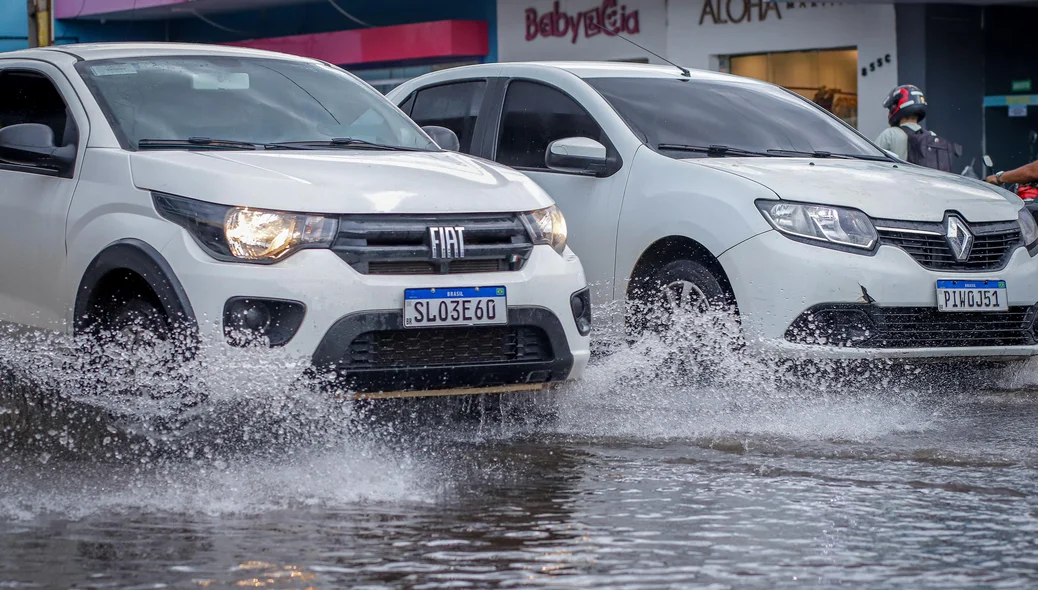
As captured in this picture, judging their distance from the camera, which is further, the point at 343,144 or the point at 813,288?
the point at 813,288

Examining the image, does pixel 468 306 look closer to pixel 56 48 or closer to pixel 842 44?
pixel 56 48

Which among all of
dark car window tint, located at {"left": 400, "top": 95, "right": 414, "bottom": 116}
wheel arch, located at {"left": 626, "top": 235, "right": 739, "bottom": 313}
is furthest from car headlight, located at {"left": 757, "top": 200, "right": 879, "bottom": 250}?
dark car window tint, located at {"left": 400, "top": 95, "right": 414, "bottom": 116}

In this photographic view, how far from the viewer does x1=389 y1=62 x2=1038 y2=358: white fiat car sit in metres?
6.68

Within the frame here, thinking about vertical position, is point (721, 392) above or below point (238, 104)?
below

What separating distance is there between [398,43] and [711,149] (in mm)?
18243

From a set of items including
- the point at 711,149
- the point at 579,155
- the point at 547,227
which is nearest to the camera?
the point at 547,227

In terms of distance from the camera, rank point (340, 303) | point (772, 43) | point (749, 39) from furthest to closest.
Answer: point (749, 39)
point (772, 43)
point (340, 303)

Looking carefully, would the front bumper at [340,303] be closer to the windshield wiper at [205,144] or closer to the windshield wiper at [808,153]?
the windshield wiper at [205,144]

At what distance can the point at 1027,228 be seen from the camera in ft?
24.7

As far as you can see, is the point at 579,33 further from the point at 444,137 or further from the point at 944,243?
the point at 944,243

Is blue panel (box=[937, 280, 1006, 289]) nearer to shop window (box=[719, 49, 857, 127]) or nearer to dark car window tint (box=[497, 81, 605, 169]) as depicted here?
dark car window tint (box=[497, 81, 605, 169])

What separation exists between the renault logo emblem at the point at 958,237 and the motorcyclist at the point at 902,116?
3880mm

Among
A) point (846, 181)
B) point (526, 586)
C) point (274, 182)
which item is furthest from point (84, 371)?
point (846, 181)

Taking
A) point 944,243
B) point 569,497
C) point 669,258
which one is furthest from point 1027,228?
point 569,497
